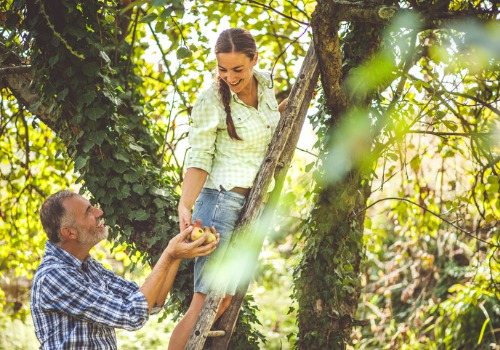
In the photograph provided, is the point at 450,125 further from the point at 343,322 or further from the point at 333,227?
the point at 343,322

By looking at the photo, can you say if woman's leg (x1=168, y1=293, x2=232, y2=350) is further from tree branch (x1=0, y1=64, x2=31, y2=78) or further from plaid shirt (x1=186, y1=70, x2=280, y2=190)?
tree branch (x1=0, y1=64, x2=31, y2=78)

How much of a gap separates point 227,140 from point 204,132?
126 mm

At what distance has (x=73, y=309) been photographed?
2.29 m

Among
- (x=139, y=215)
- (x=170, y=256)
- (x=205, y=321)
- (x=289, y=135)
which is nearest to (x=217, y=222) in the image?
(x=170, y=256)

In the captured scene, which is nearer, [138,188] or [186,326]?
[186,326]

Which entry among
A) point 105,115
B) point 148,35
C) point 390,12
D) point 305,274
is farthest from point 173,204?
point 148,35

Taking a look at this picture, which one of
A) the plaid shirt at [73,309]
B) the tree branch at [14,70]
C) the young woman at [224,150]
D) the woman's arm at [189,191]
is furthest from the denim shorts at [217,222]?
the tree branch at [14,70]

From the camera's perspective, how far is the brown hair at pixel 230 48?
264cm

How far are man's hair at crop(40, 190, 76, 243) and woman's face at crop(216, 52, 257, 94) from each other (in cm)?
83

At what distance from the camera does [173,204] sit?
335cm

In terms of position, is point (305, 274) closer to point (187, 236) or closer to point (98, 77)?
point (187, 236)

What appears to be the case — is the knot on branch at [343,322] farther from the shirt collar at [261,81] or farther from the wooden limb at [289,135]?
Result: the shirt collar at [261,81]

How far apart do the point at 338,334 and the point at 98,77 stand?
1.79m

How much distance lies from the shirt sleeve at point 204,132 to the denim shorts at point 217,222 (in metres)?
0.14
